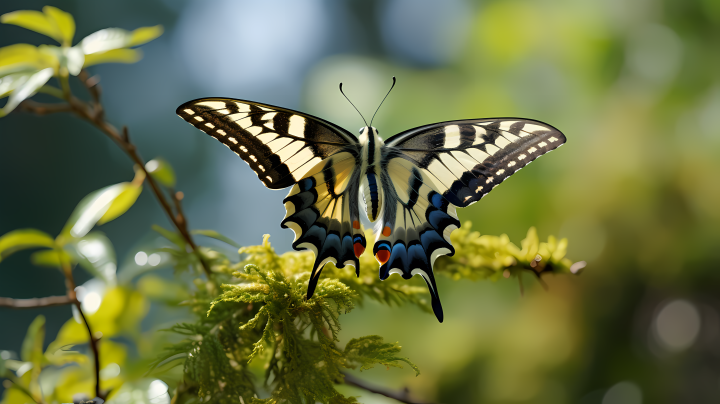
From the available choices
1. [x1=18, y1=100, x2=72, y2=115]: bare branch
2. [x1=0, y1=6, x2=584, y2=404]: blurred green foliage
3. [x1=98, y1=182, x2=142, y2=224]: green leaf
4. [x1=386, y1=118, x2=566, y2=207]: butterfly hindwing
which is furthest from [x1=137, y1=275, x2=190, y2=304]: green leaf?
[x1=386, y1=118, x2=566, y2=207]: butterfly hindwing

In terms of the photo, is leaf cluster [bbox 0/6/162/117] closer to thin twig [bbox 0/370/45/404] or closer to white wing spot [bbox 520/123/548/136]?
thin twig [bbox 0/370/45/404]

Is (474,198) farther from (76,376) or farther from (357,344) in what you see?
(76,376)

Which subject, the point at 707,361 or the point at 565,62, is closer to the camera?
the point at 707,361

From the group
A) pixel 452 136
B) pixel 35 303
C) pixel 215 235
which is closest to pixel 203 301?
pixel 215 235

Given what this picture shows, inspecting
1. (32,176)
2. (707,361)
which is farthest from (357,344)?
(32,176)

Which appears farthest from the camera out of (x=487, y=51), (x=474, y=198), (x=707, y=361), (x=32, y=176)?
(x=32, y=176)

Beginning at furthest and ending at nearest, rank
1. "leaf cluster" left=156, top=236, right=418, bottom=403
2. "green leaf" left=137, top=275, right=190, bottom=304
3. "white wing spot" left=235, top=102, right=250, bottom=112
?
"green leaf" left=137, top=275, right=190, bottom=304
"white wing spot" left=235, top=102, right=250, bottom=112
"leaf cluster" left=156, top=236, right=418, bottom=403

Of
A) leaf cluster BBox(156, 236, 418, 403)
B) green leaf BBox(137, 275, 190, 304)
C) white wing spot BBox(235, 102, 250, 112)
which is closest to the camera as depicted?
leaf cluster BBox(156, 236, 418, 403)
